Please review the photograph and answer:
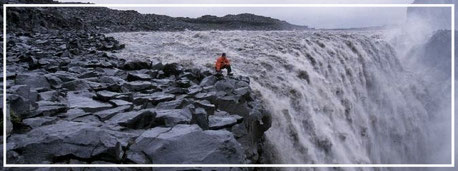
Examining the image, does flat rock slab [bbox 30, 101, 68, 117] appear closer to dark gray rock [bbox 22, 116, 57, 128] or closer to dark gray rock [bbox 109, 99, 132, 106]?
dark gray rock [bbox 22, 116, 57, 128]

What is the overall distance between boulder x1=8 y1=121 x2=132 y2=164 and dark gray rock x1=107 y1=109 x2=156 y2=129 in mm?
630

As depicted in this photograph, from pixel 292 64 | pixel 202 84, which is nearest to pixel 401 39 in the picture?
pixel 292 64

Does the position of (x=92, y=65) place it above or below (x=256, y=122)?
above

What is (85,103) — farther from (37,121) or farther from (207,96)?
(207,96)

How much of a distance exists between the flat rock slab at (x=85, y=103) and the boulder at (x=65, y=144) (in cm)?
132

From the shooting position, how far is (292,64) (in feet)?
49.6

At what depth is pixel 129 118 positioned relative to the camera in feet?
21.5

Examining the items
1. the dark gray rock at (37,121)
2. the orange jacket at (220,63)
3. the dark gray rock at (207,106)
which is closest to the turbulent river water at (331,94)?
the orange jacket at (220,63)

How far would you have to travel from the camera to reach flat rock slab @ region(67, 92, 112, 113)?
7.13 meters

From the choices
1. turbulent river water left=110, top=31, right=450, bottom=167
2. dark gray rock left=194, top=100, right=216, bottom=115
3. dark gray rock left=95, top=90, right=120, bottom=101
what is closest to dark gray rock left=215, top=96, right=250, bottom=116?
dark gray rock left=194, top=100, right=216, bottom=115

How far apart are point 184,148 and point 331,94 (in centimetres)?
1133

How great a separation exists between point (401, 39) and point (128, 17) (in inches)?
1304

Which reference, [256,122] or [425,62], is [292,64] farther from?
[425,62]

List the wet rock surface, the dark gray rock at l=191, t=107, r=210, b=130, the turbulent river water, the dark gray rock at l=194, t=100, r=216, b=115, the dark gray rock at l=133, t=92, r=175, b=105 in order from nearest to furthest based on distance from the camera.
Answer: the wet rock surface
the dark gray rock at l=191, t=107, r=210, b=130
the dark gray rock at l=194, t=100, r=216, b=115
the dark gray rock at l=133, t=92, r=175, b=105
the turbulent river water
